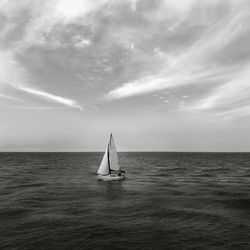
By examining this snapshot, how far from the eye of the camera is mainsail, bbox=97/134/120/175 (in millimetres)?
53309

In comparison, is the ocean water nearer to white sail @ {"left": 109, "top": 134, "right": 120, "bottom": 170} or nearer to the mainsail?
the mainsail

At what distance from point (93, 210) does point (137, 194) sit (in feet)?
43.6

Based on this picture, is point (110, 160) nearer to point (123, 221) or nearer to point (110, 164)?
point (110, 164)

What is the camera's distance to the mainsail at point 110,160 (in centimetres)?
5331

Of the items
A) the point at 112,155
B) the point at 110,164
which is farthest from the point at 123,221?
the point at 110,164

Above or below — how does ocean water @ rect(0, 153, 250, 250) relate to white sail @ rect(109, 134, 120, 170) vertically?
below

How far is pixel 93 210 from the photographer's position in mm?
30984

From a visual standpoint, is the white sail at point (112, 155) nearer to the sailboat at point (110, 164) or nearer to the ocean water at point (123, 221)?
the sailboat at point (110, 164)

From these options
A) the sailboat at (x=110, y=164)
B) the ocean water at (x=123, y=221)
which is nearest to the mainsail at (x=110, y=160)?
the sailboat at (x=110, y=164)

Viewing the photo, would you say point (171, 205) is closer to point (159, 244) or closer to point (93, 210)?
point (93, 210)

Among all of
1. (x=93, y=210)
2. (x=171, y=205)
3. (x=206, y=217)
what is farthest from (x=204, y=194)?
(x=93, y=210)

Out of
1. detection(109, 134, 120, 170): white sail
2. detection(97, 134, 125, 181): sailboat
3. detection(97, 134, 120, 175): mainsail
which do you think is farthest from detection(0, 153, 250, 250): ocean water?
detection(109, 134, 120, 170): white sail

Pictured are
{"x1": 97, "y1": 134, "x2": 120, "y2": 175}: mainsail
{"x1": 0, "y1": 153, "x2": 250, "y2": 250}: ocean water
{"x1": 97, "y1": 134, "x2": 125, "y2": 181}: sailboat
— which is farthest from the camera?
{"x1": 97, "y1": 134, "x2": 125, "y2": 181}: sailboat

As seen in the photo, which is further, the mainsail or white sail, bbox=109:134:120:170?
white sail, bbox=109:134:120:170
